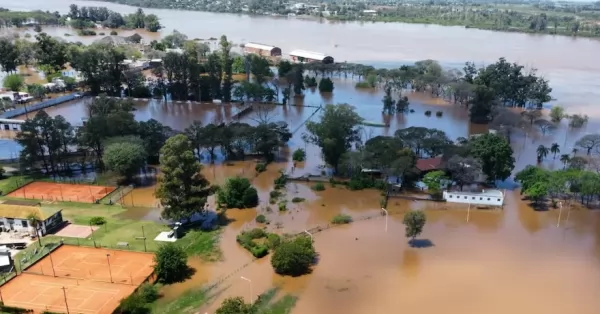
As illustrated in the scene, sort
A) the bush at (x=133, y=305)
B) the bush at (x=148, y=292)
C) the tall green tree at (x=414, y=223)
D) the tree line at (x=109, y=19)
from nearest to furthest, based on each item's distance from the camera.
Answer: the bush at (x=133, y=305), the bush at (x=148, y=292), the tall green tree at (x=414, y=223), the tree line at (x=109, y=19)

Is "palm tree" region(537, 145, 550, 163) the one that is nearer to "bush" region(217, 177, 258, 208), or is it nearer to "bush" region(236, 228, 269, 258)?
"bush" region(217, 177, 258, 208)

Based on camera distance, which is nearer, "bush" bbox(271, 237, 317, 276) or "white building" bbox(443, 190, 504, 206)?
"bush" bbox(271, 237, 317, 276)

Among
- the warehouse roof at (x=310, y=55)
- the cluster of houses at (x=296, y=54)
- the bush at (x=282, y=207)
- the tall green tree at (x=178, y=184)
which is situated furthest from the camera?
the warehouse roof at (x=310, y=55)

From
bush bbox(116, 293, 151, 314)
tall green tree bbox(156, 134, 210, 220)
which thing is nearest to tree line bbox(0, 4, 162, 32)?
tall green tree bbox(156, 134, 210, 220)

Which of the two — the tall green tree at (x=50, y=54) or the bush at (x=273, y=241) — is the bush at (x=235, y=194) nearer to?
the bush at (x=273, y=241)

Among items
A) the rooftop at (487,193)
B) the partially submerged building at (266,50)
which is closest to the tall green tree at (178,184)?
the rooftop at (487,193)

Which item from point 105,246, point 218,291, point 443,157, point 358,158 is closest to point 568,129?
point 443,157

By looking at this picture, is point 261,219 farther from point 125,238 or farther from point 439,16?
point 439,16
